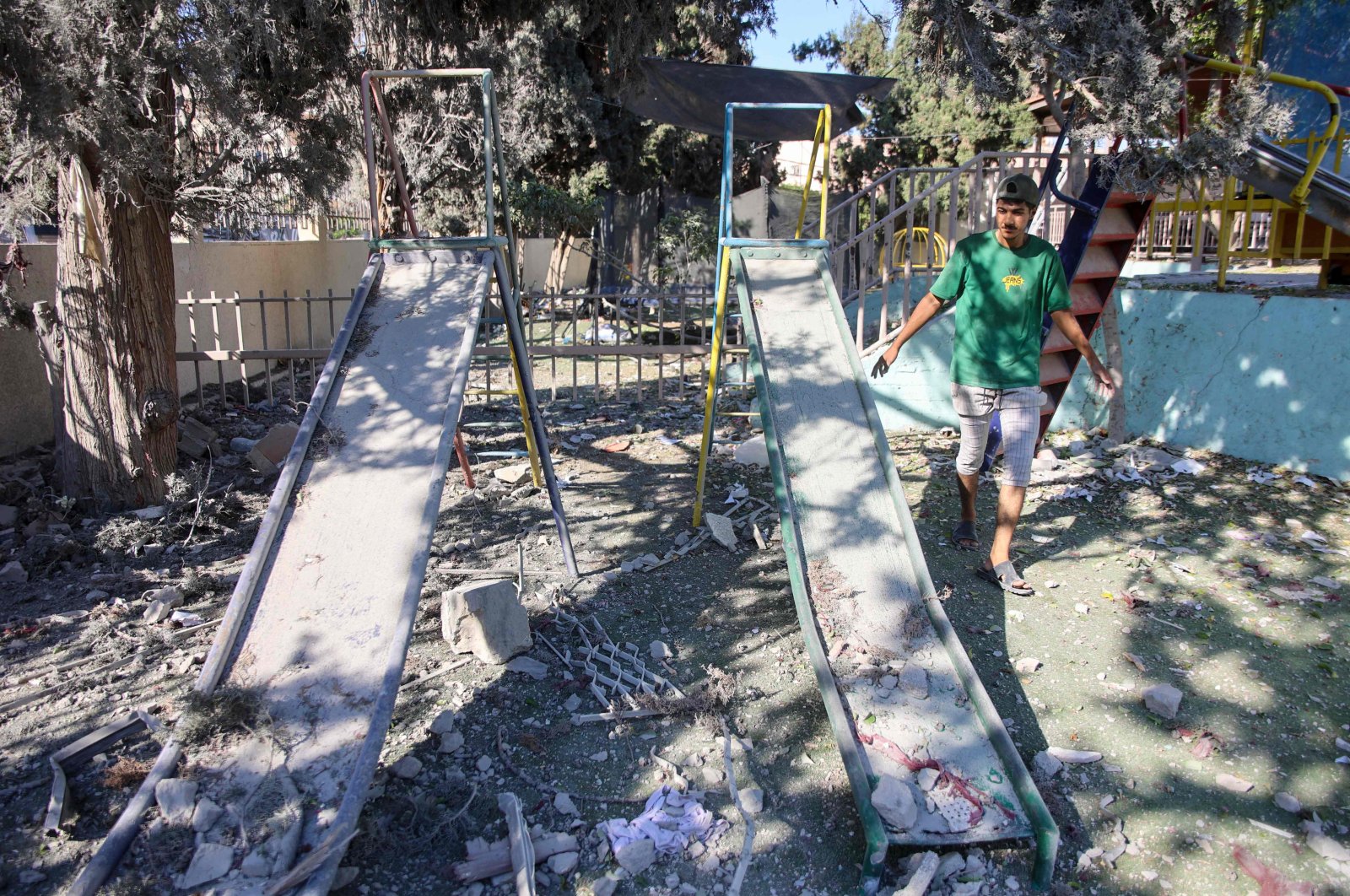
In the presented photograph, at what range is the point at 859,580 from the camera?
3506 millimetres

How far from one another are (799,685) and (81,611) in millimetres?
3338

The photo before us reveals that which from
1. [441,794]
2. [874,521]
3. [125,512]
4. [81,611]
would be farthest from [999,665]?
[125,512]

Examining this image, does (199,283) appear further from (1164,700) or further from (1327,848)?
(1327,848)

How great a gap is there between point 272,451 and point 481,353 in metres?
1.60

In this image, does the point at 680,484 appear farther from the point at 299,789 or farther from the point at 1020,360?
the point at 299,789

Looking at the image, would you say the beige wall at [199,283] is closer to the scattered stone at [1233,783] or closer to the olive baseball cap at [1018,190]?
the olive baseball cap at [1018,190]

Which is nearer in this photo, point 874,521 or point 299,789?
point 299,789

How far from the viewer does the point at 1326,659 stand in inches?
140

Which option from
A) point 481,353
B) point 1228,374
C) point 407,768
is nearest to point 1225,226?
point 1228,374

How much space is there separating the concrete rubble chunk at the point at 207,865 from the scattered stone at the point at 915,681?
7.04 ft

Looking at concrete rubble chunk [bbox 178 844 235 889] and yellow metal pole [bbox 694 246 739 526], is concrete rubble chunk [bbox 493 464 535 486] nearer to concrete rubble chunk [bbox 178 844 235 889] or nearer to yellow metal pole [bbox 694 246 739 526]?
yellow metal pole [bbox 694 246 739 526]

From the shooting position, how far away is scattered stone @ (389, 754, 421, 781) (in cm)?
290

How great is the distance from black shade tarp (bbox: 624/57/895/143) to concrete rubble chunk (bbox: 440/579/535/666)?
588 centimetres

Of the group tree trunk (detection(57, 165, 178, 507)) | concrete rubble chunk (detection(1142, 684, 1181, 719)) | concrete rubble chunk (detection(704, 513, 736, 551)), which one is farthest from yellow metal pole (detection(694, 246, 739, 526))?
tree trunk (detection(57, 165, 178, 507))
